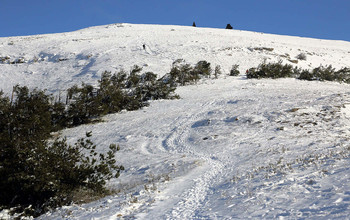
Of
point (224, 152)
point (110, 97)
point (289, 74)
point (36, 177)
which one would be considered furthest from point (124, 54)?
point (36, 177)

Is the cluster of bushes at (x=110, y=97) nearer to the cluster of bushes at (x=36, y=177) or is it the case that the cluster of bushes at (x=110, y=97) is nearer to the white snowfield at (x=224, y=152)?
the white snowfield at (x=224, y=152)

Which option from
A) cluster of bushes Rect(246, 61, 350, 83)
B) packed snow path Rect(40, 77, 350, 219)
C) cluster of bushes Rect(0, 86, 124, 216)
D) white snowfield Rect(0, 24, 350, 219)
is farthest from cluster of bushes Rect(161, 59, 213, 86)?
cluster of bushes Rect(0, 86, 124, 216)

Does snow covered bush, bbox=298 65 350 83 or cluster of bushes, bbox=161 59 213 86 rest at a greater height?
cluster of bushes, bbox=161 59 213 86

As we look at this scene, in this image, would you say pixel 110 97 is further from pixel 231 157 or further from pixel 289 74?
pixel 289 74

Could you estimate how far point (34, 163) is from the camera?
23.9ft

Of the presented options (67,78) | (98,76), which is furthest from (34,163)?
Result: (67,78)

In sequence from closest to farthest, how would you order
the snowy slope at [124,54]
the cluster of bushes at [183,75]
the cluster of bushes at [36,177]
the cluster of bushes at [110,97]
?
the cluster of bushes at [36,177], the cluster of bushes at [110,97], the cluster of bushes at [183,75], the snowy slope at [124,54]

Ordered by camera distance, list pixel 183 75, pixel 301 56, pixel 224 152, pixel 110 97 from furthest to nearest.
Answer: pixel 301 56 → pixel 183 75 → pixel 110 97 → pixel 224 152

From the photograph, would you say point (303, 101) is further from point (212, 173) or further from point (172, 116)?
point (212, 173)

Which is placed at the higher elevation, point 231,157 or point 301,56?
point 301,56

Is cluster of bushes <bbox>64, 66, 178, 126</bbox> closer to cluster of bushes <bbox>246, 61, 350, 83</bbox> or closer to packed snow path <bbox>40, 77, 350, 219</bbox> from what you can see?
packed snow path <bbox>40, 77, 350, 219</bbox>

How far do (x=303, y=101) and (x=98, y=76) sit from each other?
22412 mm

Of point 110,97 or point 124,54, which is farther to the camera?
point 124,54

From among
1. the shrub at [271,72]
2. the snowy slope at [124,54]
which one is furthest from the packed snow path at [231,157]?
the snowy slope at [124,54]
